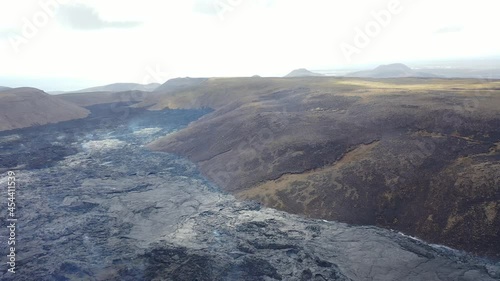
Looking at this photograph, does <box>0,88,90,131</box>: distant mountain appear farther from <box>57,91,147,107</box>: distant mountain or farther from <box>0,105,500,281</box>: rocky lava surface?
<box>0,105,500,281</box>: rocky lava surface

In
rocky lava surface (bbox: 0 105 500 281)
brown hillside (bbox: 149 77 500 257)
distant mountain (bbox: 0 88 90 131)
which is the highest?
distant mountain (bbox: 0 88 90 131)

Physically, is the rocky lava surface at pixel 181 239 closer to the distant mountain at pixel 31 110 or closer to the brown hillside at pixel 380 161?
the brown hillside at pixel 380 161

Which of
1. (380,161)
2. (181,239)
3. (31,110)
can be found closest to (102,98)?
(31,110)

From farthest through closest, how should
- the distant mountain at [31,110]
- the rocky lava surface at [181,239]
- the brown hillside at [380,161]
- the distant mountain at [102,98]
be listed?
the distant mountain at [102,98]
the distant mountain at [31,110]
the brown hillside at [380,161]
the rocky lava surface at [181,239]

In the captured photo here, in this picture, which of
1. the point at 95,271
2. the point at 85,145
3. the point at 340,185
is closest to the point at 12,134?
the point at 85,145

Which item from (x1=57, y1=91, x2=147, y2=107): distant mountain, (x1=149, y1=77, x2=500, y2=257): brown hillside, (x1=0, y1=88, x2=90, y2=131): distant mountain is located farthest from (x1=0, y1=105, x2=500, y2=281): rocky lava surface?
(x1=57, y1=91, x2=147, y2=107): distant mountain

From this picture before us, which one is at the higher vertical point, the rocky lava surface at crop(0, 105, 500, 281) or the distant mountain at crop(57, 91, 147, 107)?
the distant mountain at crop(57, 91, 147, 107)

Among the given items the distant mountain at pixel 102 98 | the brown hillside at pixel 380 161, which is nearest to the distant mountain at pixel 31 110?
the distant mountain at pixel 102 98

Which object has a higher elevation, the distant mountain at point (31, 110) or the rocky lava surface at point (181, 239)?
the distant mountain at point (31, 110)

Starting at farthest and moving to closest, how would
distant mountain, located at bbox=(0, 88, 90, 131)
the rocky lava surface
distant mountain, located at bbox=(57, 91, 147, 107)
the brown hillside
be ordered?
distant mountain, located at bbox=(57, 91, 147, 107) → distant mountain, located at bbox=(0, 88, 90, 131) → the brown hillside → the rocky lava surface

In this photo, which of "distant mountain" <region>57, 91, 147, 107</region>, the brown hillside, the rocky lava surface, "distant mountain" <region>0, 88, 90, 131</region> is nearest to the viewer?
the rocky lava surface
